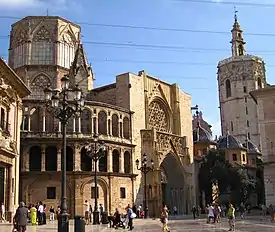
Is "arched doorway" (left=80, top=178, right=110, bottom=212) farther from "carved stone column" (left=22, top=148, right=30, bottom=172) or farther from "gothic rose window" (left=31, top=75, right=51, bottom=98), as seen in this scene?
"gothic rose window" (left=31, top=75, right=51, bottom=98)

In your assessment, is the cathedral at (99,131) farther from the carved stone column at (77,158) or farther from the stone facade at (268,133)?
the stone facade at (268,133)

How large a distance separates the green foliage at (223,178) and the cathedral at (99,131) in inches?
A: 175

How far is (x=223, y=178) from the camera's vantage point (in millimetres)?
54469

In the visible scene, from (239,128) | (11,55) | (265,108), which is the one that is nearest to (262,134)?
(265,108)

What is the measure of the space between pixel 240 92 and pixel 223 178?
3758cm

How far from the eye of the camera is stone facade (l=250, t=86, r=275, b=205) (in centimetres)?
4131

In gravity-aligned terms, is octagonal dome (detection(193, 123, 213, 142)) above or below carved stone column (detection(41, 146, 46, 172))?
above

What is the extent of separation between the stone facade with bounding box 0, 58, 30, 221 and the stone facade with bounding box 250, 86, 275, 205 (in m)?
24.8

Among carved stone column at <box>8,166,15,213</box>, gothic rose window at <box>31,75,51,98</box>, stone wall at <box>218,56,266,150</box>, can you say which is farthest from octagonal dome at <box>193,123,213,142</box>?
carved stone column at <box>8,166,15,213</box>

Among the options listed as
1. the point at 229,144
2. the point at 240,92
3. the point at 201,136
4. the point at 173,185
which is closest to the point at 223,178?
the point at 173,185

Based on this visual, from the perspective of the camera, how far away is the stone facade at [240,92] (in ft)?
287

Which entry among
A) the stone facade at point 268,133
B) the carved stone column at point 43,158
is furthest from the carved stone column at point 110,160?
the stone facade at point 268,133

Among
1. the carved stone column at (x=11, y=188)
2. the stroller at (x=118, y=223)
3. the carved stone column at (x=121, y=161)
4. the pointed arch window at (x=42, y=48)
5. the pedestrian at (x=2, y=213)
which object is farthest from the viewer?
the pointed arch window at (x=42, y=48)

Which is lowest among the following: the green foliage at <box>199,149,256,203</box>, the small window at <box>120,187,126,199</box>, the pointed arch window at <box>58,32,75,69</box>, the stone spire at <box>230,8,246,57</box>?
the small window at <box>120,187,126,199</box>
